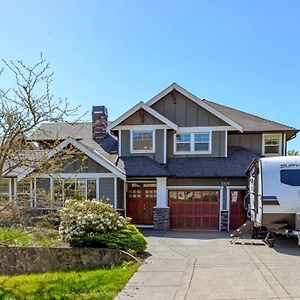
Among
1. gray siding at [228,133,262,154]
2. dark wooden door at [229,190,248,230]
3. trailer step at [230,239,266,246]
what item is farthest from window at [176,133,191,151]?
trailer step at [230,239,266,246]

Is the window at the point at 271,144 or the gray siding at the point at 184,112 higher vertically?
the gray siding at the point at 184,112

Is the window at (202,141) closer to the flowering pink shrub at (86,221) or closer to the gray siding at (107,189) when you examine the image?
the gray siding at (107,189)

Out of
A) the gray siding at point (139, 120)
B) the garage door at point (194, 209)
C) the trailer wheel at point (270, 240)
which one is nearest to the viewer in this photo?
the trailer wheel at point (270, 240)

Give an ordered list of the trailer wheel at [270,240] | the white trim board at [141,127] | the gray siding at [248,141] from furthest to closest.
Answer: the gray siding at [248,141] → the white trim board at [141,127] → the trailer wheel at [270,240]

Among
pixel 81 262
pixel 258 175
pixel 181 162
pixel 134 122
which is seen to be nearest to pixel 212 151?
pixel 181 162

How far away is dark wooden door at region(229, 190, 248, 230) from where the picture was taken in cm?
1866

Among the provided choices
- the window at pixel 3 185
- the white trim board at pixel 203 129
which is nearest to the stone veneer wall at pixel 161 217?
the white trim board at pixel 203 129

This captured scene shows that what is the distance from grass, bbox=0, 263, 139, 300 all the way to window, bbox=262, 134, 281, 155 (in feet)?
42.6

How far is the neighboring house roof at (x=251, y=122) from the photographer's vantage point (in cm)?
1997

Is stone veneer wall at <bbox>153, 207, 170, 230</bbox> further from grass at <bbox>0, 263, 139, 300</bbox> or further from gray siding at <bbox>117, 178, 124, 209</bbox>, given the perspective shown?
grass at <bbox>0, 263, 139, 300</bbox>

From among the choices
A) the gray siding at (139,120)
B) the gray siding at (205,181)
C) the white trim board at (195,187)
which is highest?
the gray siding at (139,120)

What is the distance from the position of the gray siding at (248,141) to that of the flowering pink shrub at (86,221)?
10.6 metres

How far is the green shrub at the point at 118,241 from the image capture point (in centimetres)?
1113

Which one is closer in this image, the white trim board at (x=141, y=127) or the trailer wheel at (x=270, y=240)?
the trailer wheel at (x=270, y=240)
